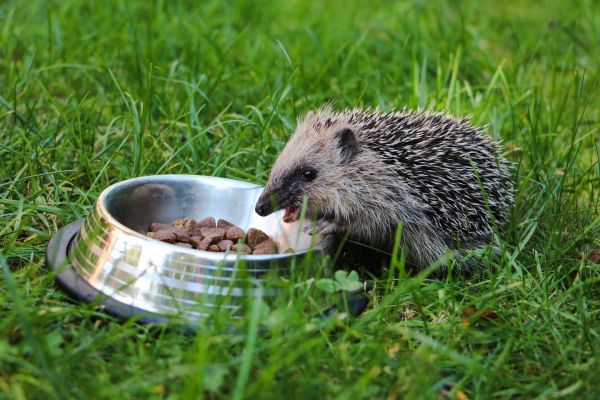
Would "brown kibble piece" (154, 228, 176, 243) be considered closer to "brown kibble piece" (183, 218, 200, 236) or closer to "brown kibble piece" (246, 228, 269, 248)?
"brown kibble piece" (183, 218, 200, 236)

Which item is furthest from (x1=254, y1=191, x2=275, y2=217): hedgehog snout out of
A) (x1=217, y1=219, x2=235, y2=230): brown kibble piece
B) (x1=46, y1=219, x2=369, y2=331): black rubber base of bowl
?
(x1=46, y1=219, x2=369, y2=331): black rubber base of bowl

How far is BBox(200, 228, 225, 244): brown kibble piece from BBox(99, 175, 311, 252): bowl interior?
26cm

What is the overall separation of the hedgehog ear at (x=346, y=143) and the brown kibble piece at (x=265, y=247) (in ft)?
2.07

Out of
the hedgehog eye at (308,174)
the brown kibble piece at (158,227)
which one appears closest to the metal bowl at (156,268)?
the brown kibble piece at (158,227)

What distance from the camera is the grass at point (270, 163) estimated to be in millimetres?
2803

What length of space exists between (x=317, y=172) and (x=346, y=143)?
223mm

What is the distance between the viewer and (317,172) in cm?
420

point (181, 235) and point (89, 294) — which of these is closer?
point (89, 294)

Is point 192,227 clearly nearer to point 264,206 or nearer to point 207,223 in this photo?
point 207,223

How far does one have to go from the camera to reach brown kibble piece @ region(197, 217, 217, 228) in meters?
4.09

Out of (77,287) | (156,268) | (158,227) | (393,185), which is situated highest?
(393,185)

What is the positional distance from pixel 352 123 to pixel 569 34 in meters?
3.57

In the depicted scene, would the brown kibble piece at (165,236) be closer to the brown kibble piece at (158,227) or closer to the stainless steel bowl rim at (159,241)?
the brown kibble piece at (158,227)

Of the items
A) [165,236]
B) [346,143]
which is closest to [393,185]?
[346,143]
